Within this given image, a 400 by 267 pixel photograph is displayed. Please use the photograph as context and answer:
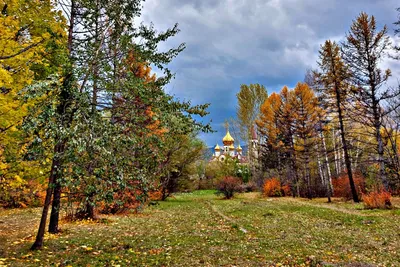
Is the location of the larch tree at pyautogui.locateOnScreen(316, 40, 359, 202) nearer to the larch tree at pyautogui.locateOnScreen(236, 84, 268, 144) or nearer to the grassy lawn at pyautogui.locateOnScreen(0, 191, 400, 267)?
the grassy lawn at pyautogui.locateOnScreen(0, 191, 400, 267)

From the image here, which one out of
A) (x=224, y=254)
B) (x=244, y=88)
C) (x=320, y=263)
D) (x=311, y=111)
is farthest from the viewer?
(x=244, y=88)

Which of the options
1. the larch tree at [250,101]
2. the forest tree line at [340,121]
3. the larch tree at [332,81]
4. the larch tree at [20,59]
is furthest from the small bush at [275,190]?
the larch tree at [20,59]

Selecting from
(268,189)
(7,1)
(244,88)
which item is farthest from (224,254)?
(244,88)

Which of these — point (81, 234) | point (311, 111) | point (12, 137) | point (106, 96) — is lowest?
point (81, 234)

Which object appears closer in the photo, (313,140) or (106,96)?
(106,96)

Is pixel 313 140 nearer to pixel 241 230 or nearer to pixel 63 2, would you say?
pixel 241 230

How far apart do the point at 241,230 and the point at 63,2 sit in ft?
30.0

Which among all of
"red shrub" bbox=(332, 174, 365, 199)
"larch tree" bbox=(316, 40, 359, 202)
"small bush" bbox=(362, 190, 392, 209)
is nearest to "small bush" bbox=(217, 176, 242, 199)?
"red shrub" bbox=(332, 174, 365, 199)

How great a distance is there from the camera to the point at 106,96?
8.64 m

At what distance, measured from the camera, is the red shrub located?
2378 centimetres

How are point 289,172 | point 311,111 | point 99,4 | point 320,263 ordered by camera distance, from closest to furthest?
point 320,263 → point 99,4 → point 311,111 → point 289,172

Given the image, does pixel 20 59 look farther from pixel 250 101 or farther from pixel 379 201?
pixel 250 101

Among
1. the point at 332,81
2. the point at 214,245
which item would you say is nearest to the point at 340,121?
the point at 332,81

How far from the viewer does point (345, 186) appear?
Answer: 24375 mm
